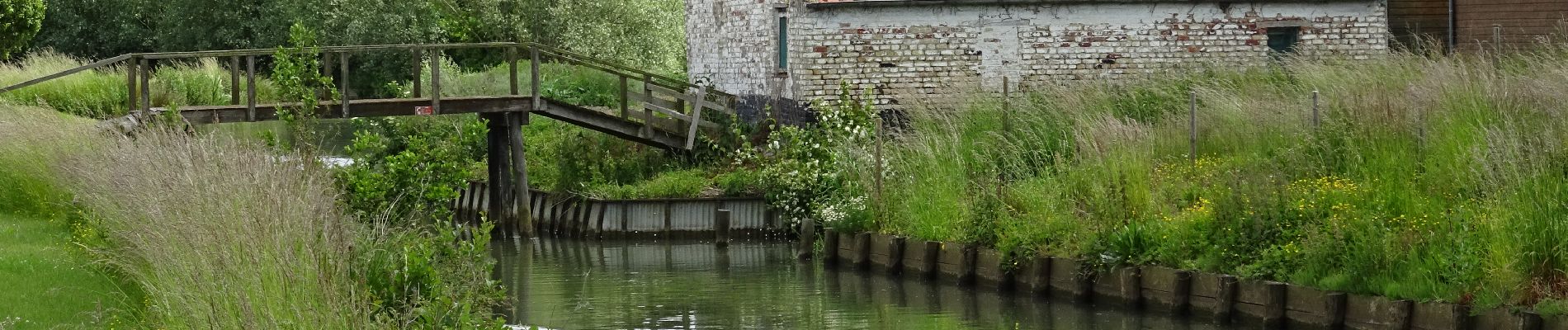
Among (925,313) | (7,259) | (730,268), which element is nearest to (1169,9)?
(730,268)

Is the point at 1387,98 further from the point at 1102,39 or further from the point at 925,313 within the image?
the point at 1102,39

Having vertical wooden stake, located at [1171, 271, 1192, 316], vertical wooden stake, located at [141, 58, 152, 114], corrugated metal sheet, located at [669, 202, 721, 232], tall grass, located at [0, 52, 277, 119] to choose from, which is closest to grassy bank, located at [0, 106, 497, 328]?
vertical wooden stake, located at [1171, 271, 1192, 316]

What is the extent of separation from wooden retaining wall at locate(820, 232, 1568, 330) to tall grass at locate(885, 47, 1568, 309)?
0.46 feet

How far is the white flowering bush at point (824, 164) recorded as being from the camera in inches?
843

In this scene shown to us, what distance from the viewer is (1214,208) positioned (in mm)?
15766

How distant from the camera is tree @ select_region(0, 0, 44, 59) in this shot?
35969 mm

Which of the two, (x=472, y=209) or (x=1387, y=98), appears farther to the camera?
(x=472, y=209)

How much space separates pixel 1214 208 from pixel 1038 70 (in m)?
10.9

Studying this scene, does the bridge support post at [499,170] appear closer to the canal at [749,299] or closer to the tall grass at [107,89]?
the canal at [749,299]

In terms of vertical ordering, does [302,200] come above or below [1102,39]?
below

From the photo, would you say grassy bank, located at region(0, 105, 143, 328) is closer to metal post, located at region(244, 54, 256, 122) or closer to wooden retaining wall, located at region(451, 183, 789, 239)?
metal post, located at region(244, 54, 256, 122)

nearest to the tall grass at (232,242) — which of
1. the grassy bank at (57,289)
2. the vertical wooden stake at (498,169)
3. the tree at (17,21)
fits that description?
the grassy bank at (57,289)

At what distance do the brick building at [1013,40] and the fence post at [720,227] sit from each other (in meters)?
2.37

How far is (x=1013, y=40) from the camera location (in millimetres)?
26391
